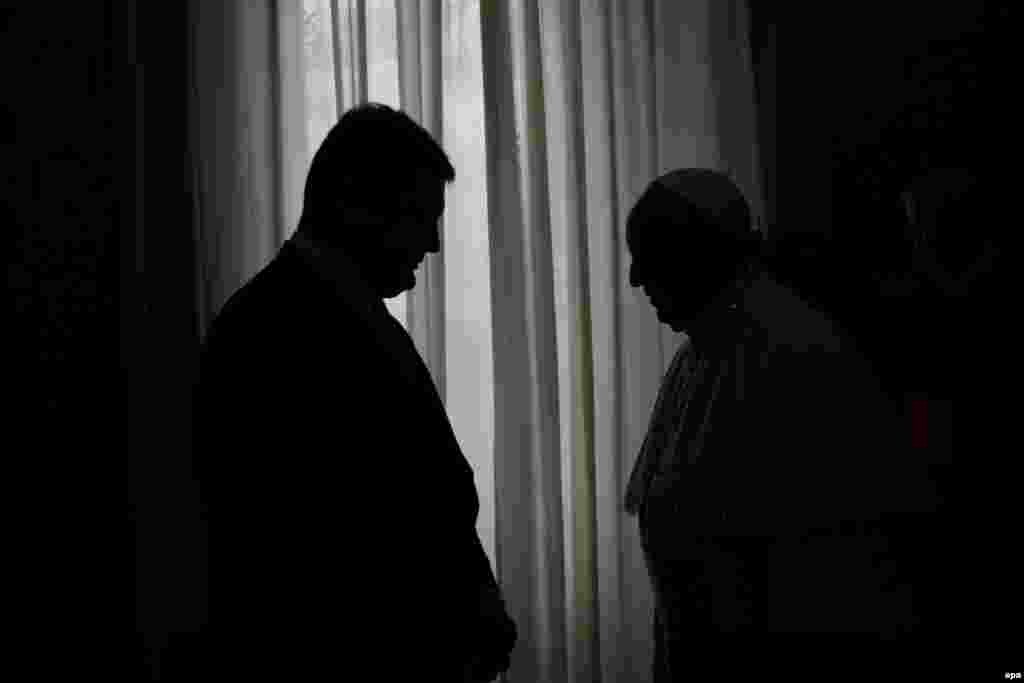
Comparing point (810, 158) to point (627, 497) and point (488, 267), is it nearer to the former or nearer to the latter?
point (488, 267)

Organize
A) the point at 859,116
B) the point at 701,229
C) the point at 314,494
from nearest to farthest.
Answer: the point at 314,494, the point at 701,229, the point at 859,116

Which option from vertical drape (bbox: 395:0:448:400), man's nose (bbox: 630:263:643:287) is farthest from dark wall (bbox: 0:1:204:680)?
man's nose (bbox: 630:263:643:287)

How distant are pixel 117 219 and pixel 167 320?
0.80 feet

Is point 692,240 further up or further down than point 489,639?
further up

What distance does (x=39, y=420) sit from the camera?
1.93m

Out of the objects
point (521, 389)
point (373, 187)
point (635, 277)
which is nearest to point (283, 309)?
point (373, 187)

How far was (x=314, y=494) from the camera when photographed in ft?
3.45

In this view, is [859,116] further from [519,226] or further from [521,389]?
[521,389]

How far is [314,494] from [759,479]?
2.07 ft

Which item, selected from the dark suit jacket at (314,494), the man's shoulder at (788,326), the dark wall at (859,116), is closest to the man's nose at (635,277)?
the man's shoulder at (788,326)

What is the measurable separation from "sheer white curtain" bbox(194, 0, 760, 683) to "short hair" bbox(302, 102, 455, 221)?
3.02ft

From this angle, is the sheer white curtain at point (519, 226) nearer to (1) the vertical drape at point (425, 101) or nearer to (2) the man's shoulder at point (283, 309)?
(1) the vertical drape at point (425, 101)

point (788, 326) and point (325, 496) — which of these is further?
point (788, 326)

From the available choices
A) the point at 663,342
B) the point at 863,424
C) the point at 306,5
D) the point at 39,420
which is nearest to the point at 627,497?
the point at 863,424
